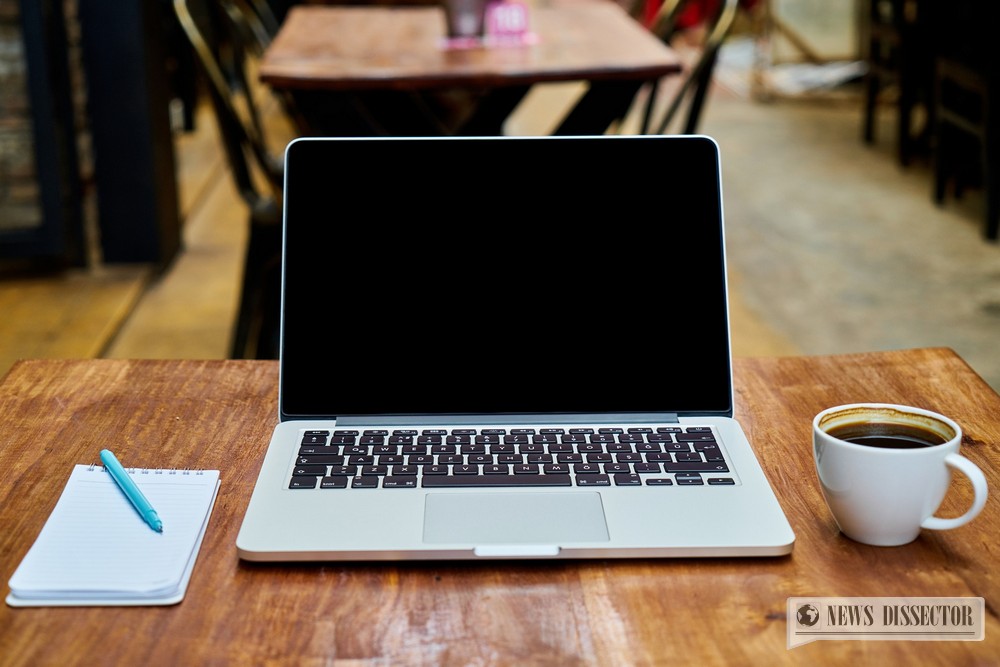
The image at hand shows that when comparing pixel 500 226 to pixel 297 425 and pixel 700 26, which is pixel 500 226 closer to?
pixel 297 425

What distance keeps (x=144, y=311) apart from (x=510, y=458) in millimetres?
2422

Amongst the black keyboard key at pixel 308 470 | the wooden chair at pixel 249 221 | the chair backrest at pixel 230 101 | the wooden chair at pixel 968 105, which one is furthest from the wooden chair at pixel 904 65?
the black keyboard key at pixel 308 470

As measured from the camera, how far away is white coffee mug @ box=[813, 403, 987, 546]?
0.63m

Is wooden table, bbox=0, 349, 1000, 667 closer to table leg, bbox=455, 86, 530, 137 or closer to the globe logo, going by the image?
→ the globe logo

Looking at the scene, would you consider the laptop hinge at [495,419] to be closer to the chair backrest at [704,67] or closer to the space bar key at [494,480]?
the space bar key at [494,480]

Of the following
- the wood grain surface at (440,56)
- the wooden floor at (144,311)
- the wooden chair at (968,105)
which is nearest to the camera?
the wood grain surface at (440,56)

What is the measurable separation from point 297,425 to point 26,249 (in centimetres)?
244

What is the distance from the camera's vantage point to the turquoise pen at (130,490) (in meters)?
0.68

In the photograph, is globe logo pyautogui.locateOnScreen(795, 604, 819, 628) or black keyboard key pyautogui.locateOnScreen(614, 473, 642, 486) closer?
globe logo pyautogui.locateOnScreen(795, 604, 819, 628)

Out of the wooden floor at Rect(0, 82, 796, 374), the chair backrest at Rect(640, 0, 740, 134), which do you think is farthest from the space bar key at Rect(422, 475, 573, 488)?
the wooden floor at Rect(0, 82, 796, 374)

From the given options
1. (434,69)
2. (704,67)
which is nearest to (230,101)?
(434,69)

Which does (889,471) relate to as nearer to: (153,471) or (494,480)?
(494,480)

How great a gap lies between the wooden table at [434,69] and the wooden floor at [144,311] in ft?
2.00

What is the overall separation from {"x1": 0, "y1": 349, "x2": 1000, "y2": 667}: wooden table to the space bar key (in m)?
0.07
